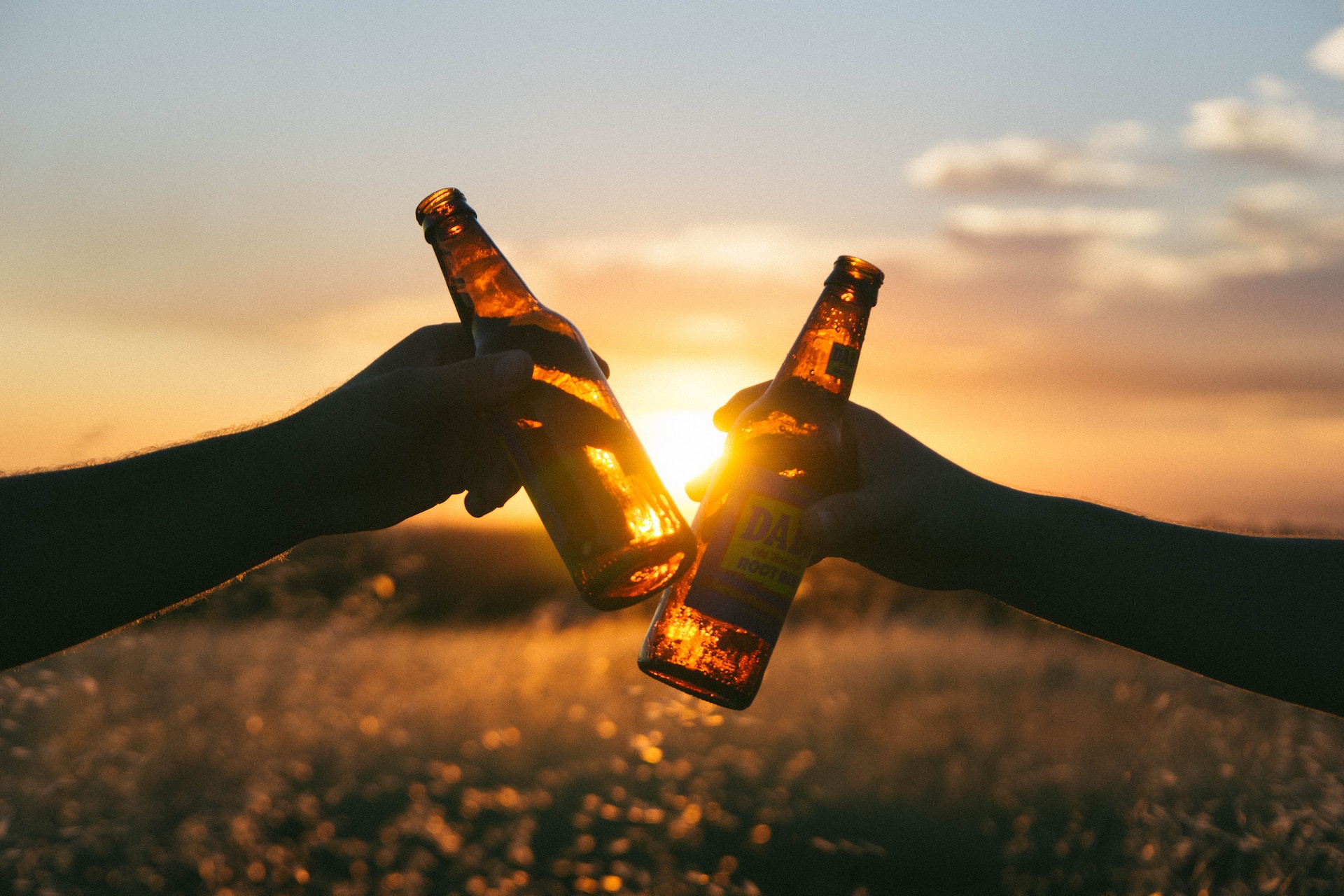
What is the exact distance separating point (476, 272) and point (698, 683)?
1128mm

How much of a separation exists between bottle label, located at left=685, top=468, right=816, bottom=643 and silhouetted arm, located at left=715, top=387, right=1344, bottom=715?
0.19 ft

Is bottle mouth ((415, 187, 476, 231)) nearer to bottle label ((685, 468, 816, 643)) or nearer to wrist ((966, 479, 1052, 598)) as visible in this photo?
bottle label ((685, 468, 816, 643))

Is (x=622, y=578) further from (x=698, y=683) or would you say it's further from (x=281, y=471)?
(x=281, y=471)

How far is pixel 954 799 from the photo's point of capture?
488 cm

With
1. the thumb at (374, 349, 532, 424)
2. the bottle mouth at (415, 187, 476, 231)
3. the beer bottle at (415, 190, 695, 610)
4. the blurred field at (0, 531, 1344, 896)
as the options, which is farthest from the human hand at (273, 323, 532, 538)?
the blurred field at (0, 531, 1344, 896)

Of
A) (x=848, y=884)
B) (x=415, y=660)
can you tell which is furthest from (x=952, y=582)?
(x=415, y=660)

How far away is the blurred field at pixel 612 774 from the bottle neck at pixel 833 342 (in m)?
2.05

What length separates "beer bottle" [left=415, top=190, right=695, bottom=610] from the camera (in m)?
2.05

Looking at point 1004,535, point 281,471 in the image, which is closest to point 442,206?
point 281,471

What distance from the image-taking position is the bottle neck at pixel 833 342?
2.28 metres

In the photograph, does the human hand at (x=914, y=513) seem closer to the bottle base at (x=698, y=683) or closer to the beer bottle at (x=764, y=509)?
the beer bottle at (x=764, y=509)

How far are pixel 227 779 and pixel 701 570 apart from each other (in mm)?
3721

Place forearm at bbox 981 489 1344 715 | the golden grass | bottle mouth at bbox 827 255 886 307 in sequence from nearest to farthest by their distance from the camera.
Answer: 1. forearm at bbox 981 489 1344 715
2. bottle mouth at bbox 827 255 886 307
3. the golden grass

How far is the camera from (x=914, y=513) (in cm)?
208
